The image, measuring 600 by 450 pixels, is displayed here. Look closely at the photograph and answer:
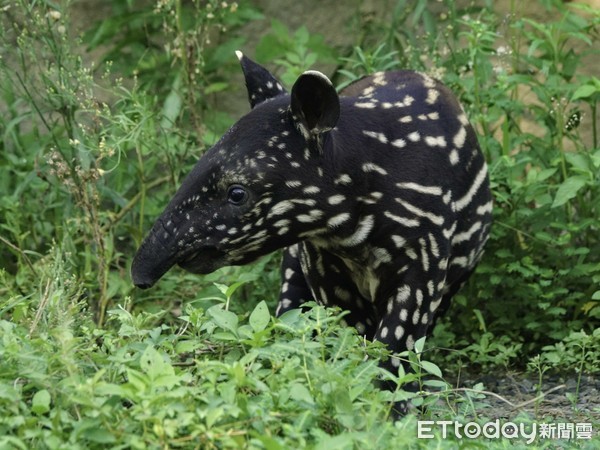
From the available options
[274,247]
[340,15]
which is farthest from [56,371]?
[340,15]

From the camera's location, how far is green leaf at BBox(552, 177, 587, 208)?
20.6ft

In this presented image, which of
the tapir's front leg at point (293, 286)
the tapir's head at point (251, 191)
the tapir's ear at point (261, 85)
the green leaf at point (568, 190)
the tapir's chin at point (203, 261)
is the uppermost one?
the tapir's ear at point (261, 85)

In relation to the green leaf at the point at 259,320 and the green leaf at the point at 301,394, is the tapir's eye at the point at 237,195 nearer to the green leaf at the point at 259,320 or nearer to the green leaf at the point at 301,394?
the green leaf at the point at 259,320

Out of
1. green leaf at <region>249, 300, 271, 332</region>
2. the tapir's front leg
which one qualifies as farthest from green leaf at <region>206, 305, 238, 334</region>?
the tapir's front leg

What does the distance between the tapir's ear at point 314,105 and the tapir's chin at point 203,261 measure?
24.1 inches

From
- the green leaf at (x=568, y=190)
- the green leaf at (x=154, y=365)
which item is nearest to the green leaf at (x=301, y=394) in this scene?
the green leaf at (x=154, y=365)

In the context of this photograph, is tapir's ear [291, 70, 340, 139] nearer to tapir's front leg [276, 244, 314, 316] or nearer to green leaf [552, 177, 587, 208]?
tapir's front leg [276, 244, 314, 316]

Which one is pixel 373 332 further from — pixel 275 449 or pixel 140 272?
pixel 275 449

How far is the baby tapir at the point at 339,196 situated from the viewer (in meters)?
4.84

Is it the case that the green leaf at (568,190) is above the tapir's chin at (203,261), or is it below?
below

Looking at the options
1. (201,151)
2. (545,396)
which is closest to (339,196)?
(545,396)

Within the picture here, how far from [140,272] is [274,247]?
0.56m

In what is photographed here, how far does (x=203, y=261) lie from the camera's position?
496 cm

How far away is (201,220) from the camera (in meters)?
4.84
